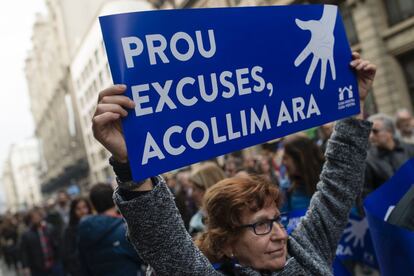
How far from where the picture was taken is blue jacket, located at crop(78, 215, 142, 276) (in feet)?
11.3

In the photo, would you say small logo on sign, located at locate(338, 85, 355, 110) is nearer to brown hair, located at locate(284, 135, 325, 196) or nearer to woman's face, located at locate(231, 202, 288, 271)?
woman's face, located at locate(231, 202, 288, 271)

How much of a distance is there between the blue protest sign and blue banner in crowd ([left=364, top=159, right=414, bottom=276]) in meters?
0.44

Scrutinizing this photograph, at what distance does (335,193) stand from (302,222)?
0.57 ft

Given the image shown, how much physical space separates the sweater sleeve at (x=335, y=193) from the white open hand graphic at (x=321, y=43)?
238mm

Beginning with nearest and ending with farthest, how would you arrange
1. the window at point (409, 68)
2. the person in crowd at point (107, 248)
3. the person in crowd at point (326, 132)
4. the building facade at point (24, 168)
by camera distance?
1. the person in crowd at point (107, 248)
2. the person in crowd at point (326, 132)
3. the window at point (409, 68)
4. the building facade at point (24, 168)

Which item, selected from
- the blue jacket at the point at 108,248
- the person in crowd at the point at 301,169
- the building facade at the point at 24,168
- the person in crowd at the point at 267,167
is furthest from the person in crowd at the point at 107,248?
the building facade at the point at 24,168

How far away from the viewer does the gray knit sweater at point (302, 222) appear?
4.55ft

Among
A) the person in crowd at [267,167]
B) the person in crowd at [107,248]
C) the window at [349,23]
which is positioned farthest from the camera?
the window at [349,23]

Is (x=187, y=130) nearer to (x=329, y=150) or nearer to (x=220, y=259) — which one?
(x=220, y=259)

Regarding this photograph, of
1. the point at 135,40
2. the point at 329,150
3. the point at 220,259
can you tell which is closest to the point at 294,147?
the point at 329,150

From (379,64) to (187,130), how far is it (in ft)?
39.6

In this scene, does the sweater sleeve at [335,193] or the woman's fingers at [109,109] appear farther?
the sweater sleeve at [335,193]

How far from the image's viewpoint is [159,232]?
1.39 m

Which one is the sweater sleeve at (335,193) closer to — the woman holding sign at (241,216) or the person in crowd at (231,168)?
the woman holding sign at (241,216)
